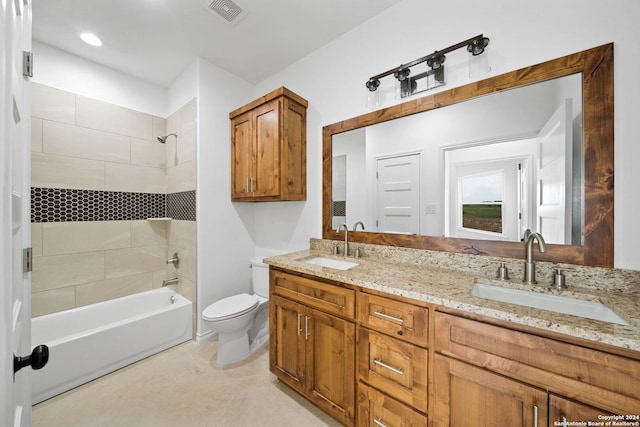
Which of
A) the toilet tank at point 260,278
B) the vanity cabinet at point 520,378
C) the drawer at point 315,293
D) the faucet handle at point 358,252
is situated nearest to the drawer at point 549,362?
the vanity cabinet at point 520,378

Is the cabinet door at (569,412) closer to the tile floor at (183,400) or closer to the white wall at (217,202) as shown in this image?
the tile floor at (183,400)

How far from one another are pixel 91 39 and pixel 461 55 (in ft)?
9.56

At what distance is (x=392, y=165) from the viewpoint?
5.80 ft

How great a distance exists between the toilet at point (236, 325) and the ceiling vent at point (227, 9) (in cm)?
209

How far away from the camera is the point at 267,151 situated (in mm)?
2156

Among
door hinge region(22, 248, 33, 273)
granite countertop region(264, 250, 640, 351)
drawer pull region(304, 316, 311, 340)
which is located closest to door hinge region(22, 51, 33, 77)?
door hinge region(22, 248, 33, 273)

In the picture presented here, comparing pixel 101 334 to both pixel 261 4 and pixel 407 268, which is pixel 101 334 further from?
pixel 261 4

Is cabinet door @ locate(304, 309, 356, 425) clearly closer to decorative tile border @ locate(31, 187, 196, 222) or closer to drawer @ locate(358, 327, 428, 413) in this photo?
drawer @ locate(358, 327, 428, 413)

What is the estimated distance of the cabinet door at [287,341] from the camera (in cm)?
154

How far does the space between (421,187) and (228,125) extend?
6.69ft

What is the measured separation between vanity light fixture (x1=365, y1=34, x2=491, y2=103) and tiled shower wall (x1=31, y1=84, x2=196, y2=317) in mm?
1815

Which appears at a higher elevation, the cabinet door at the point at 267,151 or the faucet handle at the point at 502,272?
the cabinet door at the point at 267,151

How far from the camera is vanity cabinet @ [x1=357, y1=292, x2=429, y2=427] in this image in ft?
3.51

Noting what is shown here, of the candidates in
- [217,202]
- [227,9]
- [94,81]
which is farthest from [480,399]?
[94,81]
